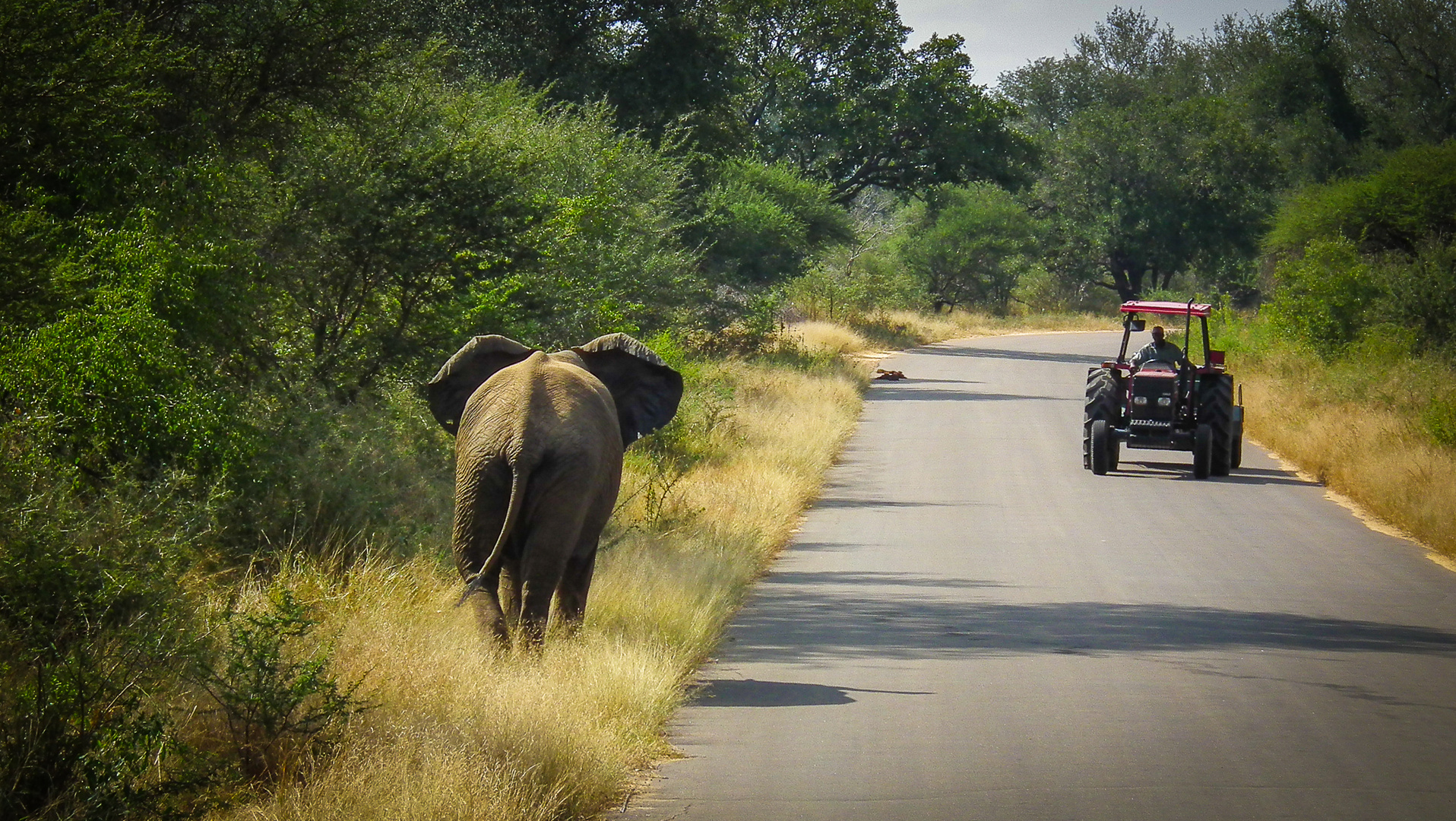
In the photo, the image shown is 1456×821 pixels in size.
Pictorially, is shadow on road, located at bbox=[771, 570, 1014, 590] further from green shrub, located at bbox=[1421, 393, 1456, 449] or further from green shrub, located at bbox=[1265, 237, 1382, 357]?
green shrub, located at bbox=[1265, 237, 1382, 357]

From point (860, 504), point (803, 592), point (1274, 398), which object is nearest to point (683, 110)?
point (1274, 398)

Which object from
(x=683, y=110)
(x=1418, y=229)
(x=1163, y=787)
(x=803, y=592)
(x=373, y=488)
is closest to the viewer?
(x=1163, y=787)

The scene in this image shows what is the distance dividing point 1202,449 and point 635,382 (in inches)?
513

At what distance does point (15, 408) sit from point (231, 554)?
2046 mm

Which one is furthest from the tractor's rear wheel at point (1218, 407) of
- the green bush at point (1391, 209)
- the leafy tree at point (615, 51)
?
the green bush at point (1391, 209)

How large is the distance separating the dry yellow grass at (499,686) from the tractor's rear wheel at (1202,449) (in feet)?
29.7

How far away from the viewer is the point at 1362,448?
20734mm

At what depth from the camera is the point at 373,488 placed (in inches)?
438

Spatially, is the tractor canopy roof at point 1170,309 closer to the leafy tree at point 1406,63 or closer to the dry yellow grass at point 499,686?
the dry yellow grass at point 499,686

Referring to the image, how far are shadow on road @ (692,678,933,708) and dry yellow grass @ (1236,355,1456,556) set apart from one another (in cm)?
897

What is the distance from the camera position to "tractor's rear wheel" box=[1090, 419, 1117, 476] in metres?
20.7

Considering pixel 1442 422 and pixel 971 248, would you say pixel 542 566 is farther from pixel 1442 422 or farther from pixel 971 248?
pixel 971 248

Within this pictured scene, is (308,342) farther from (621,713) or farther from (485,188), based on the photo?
(621,713)

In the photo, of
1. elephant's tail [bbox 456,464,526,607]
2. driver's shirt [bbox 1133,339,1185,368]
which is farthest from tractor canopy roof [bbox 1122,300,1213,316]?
elephant's tail [bbox 456,464,526,607]
